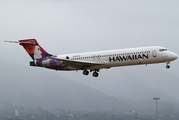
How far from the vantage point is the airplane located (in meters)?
51.8

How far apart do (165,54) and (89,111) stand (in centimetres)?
6579

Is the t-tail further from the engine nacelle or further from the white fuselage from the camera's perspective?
the white fuselage

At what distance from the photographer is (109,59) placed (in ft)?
175

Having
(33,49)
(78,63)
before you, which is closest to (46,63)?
(33,49)

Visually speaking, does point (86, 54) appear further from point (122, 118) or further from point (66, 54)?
point (122, 118)

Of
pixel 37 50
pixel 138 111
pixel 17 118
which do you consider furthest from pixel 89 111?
pixel 37 50

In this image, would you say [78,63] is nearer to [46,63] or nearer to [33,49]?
[46,63]

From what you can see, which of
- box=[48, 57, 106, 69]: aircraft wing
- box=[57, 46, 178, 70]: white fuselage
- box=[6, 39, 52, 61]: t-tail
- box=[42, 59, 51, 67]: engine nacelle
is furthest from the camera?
box=[6, 39, 52, 61]: t-tail

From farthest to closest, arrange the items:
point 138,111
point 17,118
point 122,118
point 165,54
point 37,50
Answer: point 138,111, point 122,118, point 17,118, point 37,50, point 165,54

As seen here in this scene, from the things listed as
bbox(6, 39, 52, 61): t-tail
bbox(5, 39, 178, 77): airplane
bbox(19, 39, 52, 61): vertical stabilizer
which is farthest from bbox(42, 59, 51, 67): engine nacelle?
bbox(19, 39, 52, 61): vertical stabilizer

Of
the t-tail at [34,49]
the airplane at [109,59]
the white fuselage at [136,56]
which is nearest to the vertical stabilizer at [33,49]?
the t-tail at [34,49]

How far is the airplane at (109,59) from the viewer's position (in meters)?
51.8

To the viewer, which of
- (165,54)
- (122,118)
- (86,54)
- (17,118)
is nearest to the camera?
(165,54)

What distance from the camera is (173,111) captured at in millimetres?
122938
